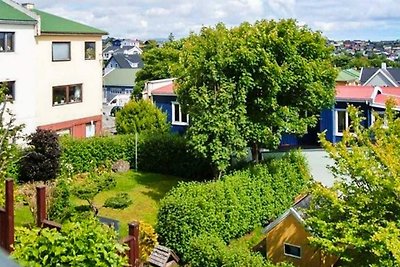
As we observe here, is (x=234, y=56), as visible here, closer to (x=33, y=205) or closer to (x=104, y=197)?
(x=104, y=197)

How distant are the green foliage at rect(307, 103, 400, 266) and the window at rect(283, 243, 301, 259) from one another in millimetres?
3531

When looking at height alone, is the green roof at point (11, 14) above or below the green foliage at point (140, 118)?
above

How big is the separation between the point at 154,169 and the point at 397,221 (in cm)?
1530

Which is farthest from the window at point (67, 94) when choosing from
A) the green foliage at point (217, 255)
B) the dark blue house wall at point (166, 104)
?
the green foliage at point (217, 255)

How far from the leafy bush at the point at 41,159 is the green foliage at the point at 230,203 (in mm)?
6848

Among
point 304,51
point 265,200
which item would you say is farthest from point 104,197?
point 304,51

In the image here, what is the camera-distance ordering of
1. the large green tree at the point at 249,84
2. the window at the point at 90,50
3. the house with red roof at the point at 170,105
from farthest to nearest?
the window at the point at 90,50
the house with red roof at the point at 170,105
the large green tree at the point at 249,84

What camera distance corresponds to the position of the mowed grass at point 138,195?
62.7ft

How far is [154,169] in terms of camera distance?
25.8 meters

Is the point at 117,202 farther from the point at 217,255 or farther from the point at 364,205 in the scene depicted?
the point at 364,205

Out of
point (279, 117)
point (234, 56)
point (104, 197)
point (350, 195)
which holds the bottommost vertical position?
point (104, 197)

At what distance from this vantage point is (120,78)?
258 feet

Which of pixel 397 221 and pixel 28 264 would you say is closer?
pixel 28 264

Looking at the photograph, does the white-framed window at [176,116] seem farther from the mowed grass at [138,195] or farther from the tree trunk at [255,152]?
the tree trunk at [255,152]
